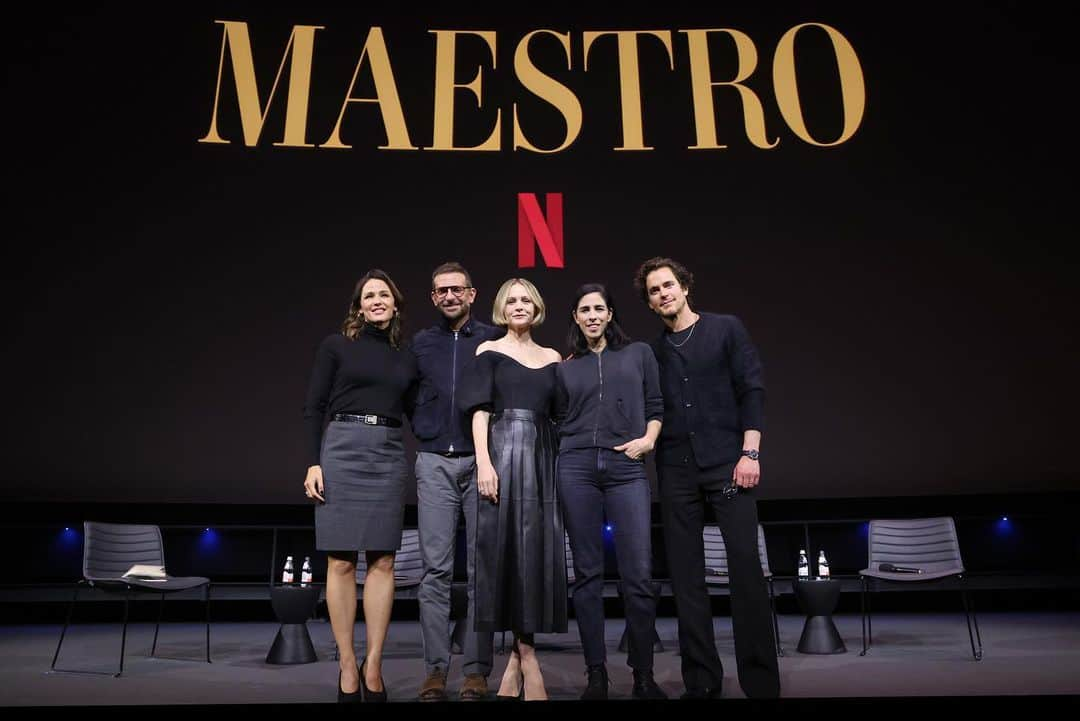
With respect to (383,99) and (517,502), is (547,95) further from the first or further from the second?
(517,502)

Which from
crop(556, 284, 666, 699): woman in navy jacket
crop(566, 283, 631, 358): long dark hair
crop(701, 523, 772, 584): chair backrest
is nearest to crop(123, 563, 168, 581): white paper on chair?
crop(556, 284, 666, 699): woman in navy jacket

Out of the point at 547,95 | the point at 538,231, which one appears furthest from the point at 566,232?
the point at 547,95

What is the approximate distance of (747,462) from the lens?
8.25ft

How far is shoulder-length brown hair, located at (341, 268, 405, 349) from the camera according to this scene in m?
2.75

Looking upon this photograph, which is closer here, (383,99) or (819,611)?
(819,611)

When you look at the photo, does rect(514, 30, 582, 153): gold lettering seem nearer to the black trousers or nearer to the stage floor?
the stage floor

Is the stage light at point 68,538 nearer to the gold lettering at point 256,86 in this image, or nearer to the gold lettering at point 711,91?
the gold lettering at point 256,86

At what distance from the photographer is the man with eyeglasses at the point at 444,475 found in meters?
2.61

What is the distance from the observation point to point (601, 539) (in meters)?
2.53

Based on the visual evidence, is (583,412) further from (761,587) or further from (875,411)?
(875,411)

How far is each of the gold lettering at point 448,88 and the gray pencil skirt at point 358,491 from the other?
3.08 metres

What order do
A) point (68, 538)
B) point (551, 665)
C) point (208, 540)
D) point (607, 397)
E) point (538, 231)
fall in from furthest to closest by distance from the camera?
1. point (538, 231)
2. point (208, 540)
3. point (68, 538)
4. point (551, 665)
5. point (607, 397)

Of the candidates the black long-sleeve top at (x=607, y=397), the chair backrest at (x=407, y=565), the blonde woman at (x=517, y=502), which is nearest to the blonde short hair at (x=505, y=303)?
the blonde woman at (x=517, y=502)

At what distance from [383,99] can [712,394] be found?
3.60 meters
